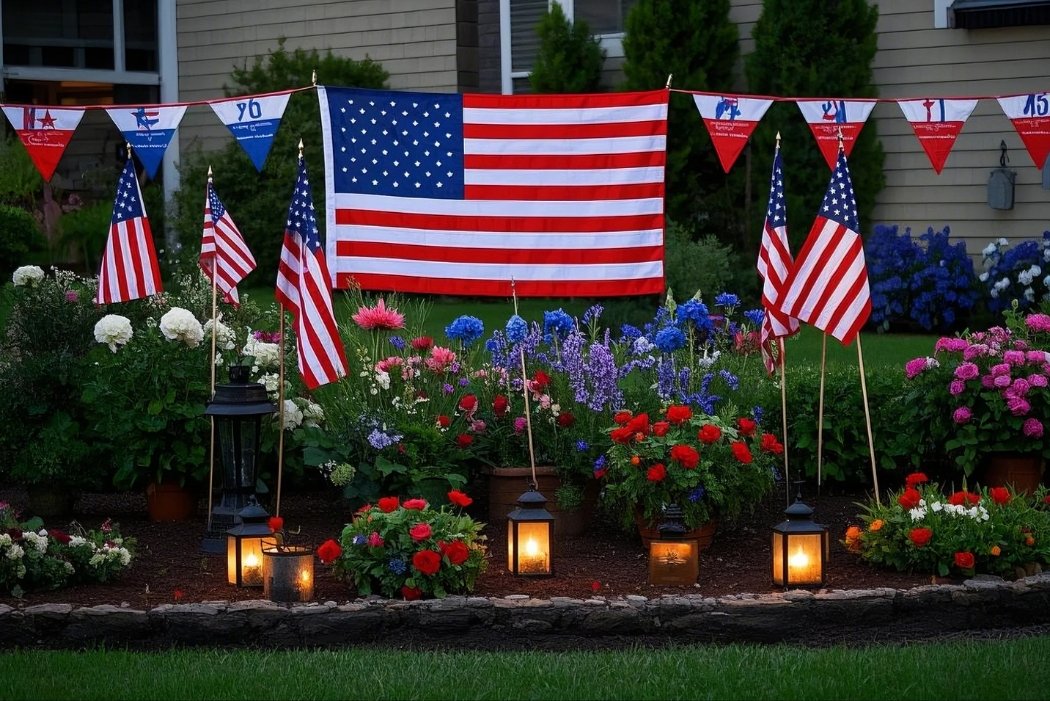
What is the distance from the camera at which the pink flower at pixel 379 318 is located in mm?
7672

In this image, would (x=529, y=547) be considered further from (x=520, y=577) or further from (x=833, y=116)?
(x=833, y=116)

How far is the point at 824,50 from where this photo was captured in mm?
13336

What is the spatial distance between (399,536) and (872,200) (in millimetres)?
8807

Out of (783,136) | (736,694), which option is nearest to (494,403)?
(736,694)

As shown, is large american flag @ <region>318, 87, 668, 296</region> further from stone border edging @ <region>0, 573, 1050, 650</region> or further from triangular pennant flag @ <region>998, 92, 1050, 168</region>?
stone border edging @ <region>0, 573, 1050, 650</region>

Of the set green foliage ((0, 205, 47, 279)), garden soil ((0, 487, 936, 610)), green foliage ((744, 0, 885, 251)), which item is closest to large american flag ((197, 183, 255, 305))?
garden soil ((0, 487, 936, 610))

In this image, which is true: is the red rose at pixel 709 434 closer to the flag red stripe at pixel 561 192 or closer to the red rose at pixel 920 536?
the red rose at pixel 920 536

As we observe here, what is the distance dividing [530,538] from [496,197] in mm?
2993

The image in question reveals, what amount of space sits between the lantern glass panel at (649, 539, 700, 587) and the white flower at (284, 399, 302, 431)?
236cm

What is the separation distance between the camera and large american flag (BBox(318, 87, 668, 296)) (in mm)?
8711

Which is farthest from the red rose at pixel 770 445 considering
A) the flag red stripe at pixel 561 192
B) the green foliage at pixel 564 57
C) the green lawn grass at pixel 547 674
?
the green foliage at pixel 564 57

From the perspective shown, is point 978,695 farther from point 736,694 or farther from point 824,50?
point 824,50

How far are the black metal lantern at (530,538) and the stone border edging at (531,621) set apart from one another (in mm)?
439

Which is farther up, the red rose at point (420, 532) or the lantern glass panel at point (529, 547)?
the red rose at point (420, 532)
